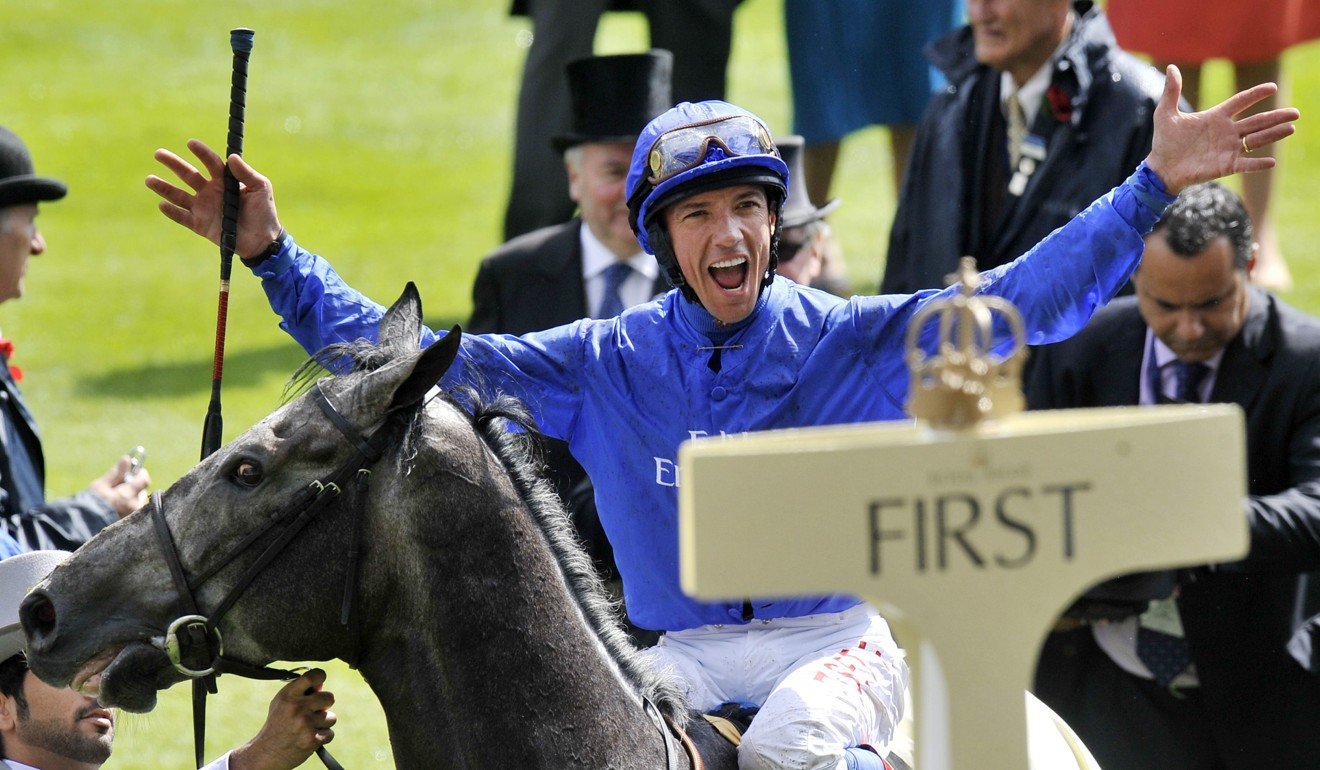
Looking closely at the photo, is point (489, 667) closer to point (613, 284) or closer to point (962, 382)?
point (962, 382)

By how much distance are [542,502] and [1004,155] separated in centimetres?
387

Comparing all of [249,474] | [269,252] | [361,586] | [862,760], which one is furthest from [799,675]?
[269,252]

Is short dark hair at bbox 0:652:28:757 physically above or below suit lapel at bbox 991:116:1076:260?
below

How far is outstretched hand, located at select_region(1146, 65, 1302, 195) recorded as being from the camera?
366 cm

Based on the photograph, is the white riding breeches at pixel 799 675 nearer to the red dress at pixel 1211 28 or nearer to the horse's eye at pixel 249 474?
the horse's eye at pixel 249 474

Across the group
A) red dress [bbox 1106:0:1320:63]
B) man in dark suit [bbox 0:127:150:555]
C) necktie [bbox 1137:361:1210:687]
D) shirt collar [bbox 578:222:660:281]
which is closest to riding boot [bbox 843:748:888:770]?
necktie [bbox 1137:361:1210:687]

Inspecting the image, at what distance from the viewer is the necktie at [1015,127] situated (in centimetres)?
685

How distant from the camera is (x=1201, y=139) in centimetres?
368

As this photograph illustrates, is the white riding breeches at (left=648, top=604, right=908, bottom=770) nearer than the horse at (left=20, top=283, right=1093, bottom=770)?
No

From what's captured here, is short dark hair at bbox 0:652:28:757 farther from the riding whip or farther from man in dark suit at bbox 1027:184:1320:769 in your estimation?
man in dark suit at bbox 1027:184:1320:769

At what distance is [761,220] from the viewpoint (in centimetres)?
408

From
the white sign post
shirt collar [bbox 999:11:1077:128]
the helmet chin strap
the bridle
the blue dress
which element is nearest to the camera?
the white sign post

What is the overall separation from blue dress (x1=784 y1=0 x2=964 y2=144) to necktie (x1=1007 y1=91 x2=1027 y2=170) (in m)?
2.51

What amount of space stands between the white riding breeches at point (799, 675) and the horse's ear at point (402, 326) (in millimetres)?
830
